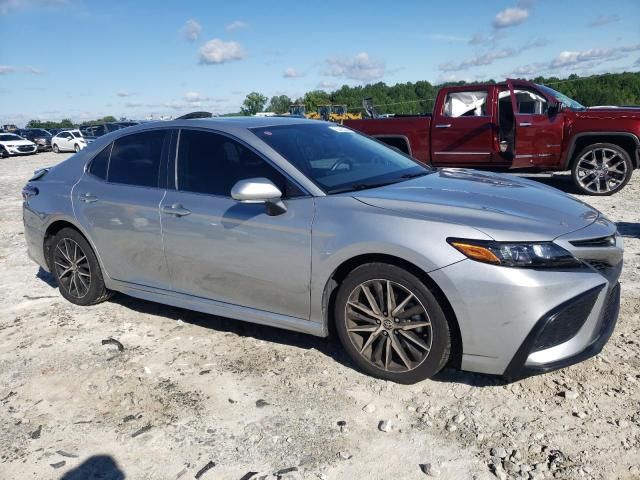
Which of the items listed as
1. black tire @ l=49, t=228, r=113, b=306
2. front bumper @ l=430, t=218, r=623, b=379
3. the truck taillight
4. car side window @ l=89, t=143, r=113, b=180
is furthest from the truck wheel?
the truck taillight

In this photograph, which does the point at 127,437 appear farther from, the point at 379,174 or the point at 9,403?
the point at 379,174

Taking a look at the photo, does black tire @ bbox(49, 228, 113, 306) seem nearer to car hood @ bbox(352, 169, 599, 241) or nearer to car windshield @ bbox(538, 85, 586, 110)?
car hood @ bbox(352, 169, 599, 241)

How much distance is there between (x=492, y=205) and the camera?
3.16 metres

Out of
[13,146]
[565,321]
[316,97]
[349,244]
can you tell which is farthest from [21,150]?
[316,97]

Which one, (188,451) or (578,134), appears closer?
(188,451)

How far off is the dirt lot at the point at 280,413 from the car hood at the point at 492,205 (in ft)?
3.08

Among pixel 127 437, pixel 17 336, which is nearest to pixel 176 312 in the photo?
pixel 17 336

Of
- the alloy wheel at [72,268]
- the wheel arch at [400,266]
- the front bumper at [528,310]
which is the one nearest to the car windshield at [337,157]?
the wheel arch at [400,266]

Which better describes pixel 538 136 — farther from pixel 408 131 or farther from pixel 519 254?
pixel 519 254

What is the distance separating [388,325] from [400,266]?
0.37 m

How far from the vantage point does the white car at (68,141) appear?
31922mm

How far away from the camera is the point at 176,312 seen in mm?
4695

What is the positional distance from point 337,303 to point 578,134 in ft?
24.9

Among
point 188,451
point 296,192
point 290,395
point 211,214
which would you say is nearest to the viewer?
point 188,451
